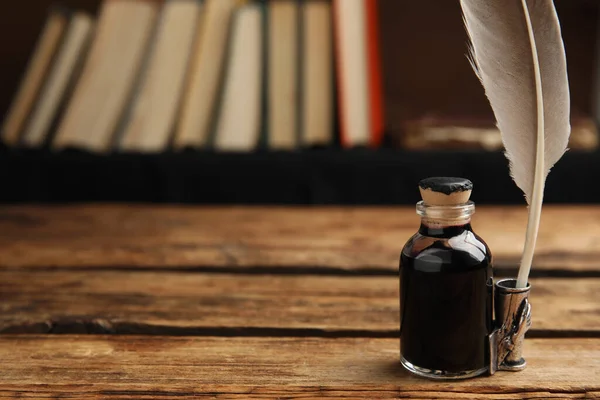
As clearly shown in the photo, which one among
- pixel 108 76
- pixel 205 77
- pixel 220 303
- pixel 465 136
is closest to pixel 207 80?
pixel 205 77

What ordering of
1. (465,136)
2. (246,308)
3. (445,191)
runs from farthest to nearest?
(465,136) → (246,308) → (445,191)

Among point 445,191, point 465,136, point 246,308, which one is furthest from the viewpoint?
point 465,136

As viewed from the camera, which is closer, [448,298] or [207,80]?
[448,298]

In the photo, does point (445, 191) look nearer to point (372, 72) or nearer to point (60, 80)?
point (372, 72)

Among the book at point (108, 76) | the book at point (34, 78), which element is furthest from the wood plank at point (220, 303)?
the book at point (34, 78)

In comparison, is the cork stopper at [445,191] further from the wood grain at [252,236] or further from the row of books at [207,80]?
the row of books at [207,80]

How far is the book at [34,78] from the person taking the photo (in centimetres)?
185

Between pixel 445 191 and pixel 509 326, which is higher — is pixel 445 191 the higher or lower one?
the higher one

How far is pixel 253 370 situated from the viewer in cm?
60

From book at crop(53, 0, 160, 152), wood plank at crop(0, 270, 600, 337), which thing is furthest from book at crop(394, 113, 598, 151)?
wood plank at crop(0, 270, 600, 337)

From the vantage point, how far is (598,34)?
217 cm

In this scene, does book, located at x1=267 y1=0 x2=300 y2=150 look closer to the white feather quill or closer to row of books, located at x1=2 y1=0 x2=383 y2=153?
row of books, located at x1=2 y1=0 x2=383 y2=153

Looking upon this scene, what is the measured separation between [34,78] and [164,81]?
14.4 inches

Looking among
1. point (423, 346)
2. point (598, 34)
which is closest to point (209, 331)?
point (423, 346)
